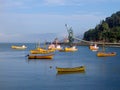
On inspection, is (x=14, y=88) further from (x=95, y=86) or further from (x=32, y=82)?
(x=95, y=86)

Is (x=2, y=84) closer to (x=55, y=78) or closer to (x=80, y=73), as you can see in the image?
(x=55, y=78)

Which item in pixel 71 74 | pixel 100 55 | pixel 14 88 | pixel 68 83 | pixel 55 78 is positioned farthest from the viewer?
pixel 100 55

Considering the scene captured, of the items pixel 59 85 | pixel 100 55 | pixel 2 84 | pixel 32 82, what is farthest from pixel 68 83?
pixel 100 55

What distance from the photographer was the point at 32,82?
48.8 m

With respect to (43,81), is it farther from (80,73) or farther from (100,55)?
(100,55)

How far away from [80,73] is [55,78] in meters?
6.30

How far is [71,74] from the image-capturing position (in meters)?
56.5

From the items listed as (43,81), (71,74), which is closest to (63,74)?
(71,74)

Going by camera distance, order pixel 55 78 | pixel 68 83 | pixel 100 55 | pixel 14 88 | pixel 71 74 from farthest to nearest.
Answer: pixel 100 55 → pixel 71 74 → pixel 55 78 → pixel 68 83 → pixel 14 88

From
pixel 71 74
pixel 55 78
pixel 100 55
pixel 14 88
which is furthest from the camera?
pixel 100 55

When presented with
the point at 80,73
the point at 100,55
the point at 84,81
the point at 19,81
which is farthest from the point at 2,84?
the point at 100,55

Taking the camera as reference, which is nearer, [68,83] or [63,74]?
[68,83]

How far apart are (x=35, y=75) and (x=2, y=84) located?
9.74 metres

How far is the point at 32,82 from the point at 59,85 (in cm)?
443
